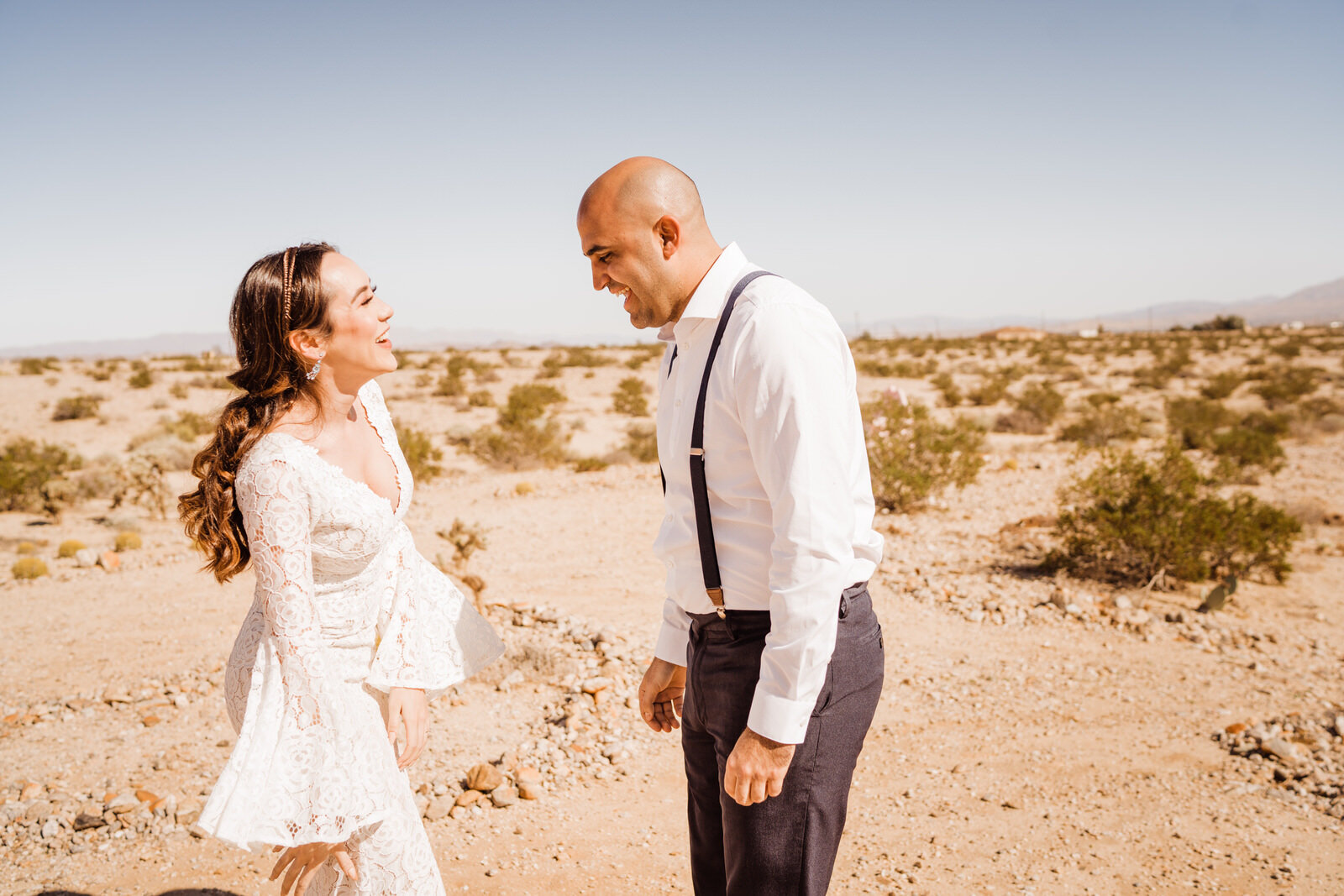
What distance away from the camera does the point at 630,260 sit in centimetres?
168

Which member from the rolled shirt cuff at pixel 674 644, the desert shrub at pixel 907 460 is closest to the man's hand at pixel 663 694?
the rolled shirt cuff at pixel 674 644

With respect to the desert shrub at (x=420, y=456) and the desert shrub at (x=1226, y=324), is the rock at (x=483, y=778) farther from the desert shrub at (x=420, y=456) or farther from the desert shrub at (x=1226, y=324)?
the desert shrub at (x=1226, y=324)

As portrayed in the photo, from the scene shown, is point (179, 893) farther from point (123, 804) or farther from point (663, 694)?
point (663, 694)

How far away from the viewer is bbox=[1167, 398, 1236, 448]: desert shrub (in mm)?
13008

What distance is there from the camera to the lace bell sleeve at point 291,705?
1.71 m

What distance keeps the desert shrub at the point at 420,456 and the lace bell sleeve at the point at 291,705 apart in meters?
8.89

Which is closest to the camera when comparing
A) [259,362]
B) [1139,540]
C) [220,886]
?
[259,362]

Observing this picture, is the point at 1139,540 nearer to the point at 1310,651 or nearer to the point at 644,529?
the point at 1310,651

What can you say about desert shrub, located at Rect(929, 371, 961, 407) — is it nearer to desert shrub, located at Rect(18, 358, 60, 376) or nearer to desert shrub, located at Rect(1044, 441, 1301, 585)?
desert shrub, located at Rect(1044, 441, 1301, 585)

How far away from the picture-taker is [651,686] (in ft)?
6.88

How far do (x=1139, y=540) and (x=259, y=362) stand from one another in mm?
6617

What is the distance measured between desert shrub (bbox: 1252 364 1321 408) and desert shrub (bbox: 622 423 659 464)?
1453 centimetres

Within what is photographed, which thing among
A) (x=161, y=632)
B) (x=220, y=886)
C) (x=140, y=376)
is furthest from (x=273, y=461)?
(x=140, y=376)

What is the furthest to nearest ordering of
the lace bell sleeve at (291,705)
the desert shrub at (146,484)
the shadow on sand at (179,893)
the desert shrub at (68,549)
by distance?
1. the desert shrub at (146,484)
2. the desert shrub at (68,549)
3. the shadow on sand at (179,893)
4. the lace bell sleeve at (291,705)
